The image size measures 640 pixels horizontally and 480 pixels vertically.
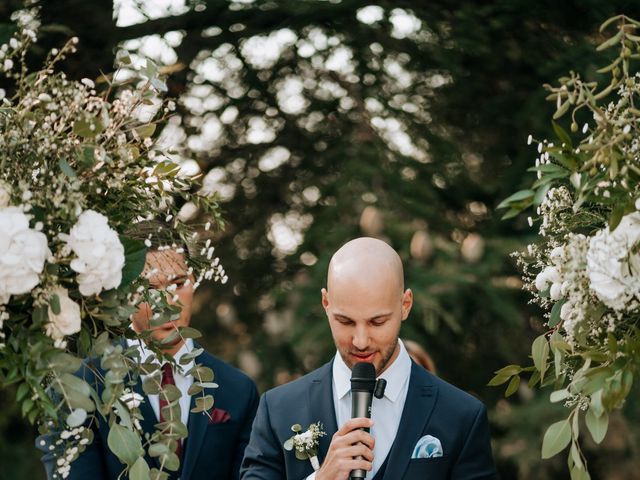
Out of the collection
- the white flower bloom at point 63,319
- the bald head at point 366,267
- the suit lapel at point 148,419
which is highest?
the white flower bloom at point 63,319

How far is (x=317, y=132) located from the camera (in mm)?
9352

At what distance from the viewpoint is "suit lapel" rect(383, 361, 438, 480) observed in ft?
12.9

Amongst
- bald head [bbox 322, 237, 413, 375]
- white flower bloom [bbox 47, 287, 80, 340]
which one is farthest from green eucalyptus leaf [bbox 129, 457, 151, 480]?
bald head [bbox 322, 237, 413, 375]

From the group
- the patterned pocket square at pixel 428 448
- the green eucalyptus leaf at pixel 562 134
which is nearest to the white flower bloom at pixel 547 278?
the green eucalyptus leaf at pixel 562 134

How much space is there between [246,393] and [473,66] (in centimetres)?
476

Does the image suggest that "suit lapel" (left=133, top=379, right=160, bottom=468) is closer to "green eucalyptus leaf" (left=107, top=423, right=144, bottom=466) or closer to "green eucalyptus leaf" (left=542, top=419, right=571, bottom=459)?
"green eucalyptus leaf" (left=107, top=423, right=144, bottom=466)

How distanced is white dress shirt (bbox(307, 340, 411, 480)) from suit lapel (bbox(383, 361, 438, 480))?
0.04 m

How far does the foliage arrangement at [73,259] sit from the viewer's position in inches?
131

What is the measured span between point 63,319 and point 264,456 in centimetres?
111

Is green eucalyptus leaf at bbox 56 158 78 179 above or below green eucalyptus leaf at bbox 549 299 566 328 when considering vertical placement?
above

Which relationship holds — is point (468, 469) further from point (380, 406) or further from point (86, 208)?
point (86, 208)

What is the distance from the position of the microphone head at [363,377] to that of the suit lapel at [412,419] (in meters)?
0.29

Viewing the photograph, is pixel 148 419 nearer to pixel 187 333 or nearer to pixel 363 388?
pixel 187 333

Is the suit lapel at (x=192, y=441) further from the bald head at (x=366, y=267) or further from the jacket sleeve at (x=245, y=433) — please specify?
Result: the bald head at (x=366, y=267)
